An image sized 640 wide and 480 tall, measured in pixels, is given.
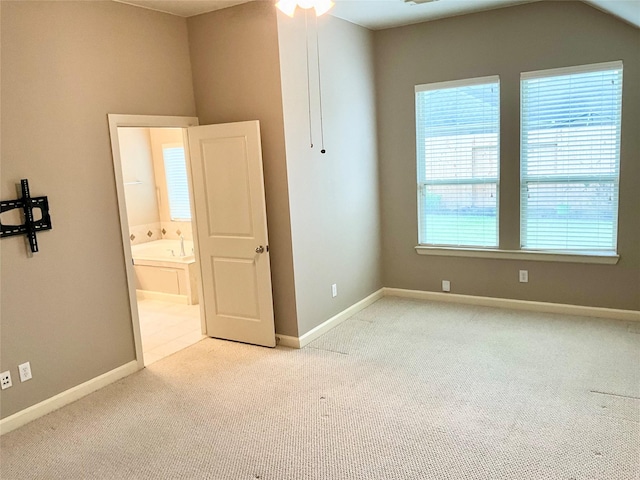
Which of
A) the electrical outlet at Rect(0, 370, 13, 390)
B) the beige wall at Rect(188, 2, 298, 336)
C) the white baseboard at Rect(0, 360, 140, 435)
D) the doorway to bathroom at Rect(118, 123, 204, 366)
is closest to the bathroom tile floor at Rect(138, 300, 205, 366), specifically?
the doorway to bathroom at Rect(118, 123, 204, 366)

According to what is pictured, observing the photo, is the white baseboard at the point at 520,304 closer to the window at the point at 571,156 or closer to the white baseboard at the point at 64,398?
the window at the point at 571,156

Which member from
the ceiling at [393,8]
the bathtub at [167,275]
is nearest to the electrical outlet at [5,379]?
the bathtub at [167,275]

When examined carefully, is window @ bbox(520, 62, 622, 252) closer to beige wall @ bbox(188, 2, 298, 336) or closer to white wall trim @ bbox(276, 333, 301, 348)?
beige wall @ bbox(188, 2, 298, 336)

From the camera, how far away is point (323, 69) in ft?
14.4

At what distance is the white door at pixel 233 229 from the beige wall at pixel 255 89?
0.12 m

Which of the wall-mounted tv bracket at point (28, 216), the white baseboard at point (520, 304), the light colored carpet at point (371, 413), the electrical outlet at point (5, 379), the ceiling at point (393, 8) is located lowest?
the light colored carpet at point (371, 413)

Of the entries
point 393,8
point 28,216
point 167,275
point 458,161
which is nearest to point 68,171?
point 28,216

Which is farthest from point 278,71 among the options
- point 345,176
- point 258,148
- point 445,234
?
point 445,234

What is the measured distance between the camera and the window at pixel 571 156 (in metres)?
4.29

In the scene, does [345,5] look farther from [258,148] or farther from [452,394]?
[452,394]

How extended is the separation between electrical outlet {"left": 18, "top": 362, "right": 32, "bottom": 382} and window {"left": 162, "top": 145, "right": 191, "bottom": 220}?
3608 mm

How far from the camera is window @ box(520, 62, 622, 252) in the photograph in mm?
4285

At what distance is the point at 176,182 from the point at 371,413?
4.58 m

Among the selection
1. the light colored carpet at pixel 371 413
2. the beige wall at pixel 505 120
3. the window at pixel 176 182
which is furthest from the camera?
the window at pixel 176 182
